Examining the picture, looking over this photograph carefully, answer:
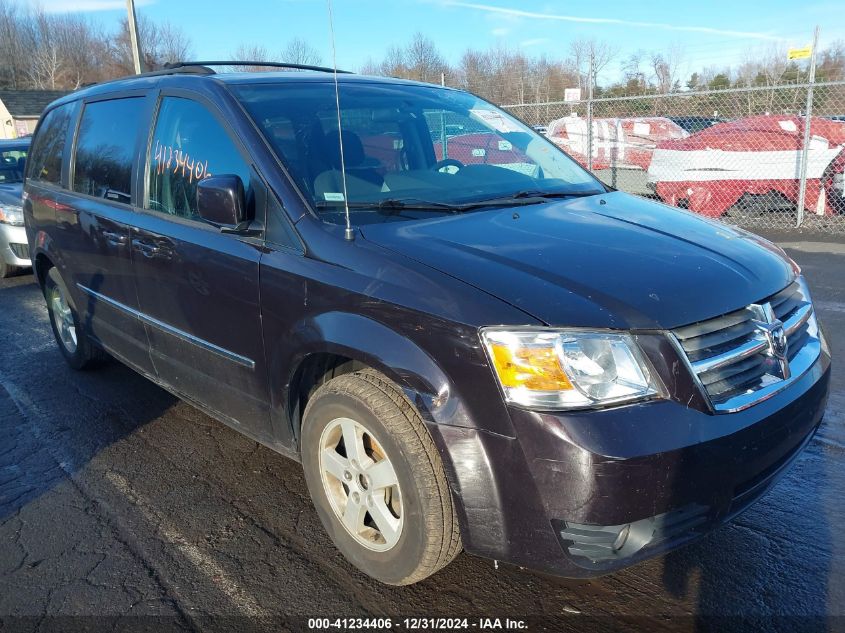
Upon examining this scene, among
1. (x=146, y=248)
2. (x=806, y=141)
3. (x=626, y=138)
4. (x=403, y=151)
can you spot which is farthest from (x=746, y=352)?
(x=626, y=138)

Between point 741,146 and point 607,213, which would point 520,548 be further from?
point 741,146

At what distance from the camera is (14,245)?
321 inches

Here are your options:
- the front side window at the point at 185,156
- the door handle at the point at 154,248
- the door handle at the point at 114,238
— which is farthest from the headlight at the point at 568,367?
the door handle at the point at 114,238

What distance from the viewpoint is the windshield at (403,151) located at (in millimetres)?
2834

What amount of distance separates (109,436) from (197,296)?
4.54ft

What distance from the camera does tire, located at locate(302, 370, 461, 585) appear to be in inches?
87.8

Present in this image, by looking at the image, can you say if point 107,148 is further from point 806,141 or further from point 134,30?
point 134,30

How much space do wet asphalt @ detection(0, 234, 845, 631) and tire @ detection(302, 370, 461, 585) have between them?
18 centimetres

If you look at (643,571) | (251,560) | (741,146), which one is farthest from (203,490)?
(741,146)

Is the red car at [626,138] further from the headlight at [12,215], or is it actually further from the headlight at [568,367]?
the headlight at [568,367]

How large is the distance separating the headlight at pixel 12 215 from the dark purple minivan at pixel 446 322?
5249mm

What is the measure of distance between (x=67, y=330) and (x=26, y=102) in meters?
50.6

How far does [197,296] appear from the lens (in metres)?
3.14

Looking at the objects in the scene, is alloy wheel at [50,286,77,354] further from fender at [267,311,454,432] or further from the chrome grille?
the chrome grille
